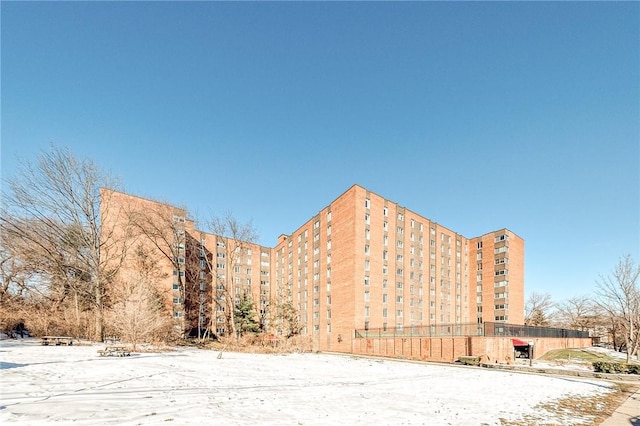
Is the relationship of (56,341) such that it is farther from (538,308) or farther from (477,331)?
(538,308)

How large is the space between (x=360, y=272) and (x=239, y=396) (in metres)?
36.6

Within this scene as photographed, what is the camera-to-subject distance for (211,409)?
8.87 m

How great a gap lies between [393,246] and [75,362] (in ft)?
143

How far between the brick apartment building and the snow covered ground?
24258 mm

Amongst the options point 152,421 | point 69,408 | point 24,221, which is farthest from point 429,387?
point 24,221

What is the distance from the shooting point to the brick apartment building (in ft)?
152

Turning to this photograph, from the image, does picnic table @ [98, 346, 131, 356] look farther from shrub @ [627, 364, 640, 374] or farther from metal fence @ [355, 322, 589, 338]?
shrub @ [627, 364, 640, 374]

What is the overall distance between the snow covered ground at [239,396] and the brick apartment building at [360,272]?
955 inches

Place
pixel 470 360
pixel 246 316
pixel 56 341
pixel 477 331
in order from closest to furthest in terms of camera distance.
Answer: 1. pixel 56 341
2. pixel 470 360
3. pixel 477 331
4. pixel 246 316

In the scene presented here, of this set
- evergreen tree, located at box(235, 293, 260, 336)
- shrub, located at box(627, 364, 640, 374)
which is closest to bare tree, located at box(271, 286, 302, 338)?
evergreen tree, located at box(235, 293, 260, 336)

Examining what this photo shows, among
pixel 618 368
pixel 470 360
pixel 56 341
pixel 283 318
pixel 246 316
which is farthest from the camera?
pixel 246 316

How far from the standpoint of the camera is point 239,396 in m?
10.8

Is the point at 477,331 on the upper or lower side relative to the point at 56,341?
lower

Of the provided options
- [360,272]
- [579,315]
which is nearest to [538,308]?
[579,315]
